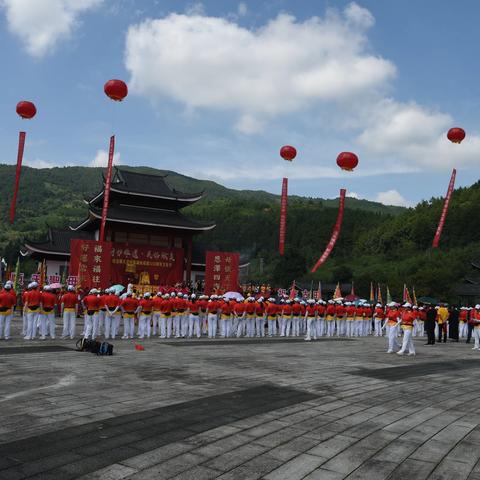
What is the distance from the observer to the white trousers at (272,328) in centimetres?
2107

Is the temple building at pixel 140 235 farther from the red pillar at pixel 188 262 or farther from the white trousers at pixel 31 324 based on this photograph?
the white trousers at pixel 31 324

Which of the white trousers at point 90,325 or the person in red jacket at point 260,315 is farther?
the person in red jacket at point 260,315

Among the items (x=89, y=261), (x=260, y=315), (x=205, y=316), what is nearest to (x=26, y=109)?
(x=89, y=261)

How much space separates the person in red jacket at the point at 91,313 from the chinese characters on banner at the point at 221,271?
17243 millimetres

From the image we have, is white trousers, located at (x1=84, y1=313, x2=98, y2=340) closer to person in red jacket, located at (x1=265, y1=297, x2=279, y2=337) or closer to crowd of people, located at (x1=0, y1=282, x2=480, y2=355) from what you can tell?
crowd of people, located at (x1=0, y1=282, x2=480, y2=355)

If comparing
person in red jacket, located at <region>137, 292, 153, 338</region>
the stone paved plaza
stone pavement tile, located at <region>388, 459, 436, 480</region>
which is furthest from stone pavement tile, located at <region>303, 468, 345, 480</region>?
person in red jacket, located at <region>137, 292, 153, 338</region>

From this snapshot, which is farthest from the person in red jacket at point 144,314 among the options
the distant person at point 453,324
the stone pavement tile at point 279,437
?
the distant person at point 453,324

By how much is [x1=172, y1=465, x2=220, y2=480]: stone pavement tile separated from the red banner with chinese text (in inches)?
1318

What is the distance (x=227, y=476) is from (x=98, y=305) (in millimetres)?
11222

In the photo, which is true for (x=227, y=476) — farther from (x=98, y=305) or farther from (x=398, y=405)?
(x=98, y=305)

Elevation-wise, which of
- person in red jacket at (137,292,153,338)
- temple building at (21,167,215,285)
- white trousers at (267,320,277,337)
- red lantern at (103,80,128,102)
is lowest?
white trousers at (267,320,277,337)

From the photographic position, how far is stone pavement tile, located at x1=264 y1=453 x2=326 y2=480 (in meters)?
4.26

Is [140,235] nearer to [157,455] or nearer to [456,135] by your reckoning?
[456,135]

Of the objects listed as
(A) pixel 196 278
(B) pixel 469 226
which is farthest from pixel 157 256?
(B) pixel 469 226
